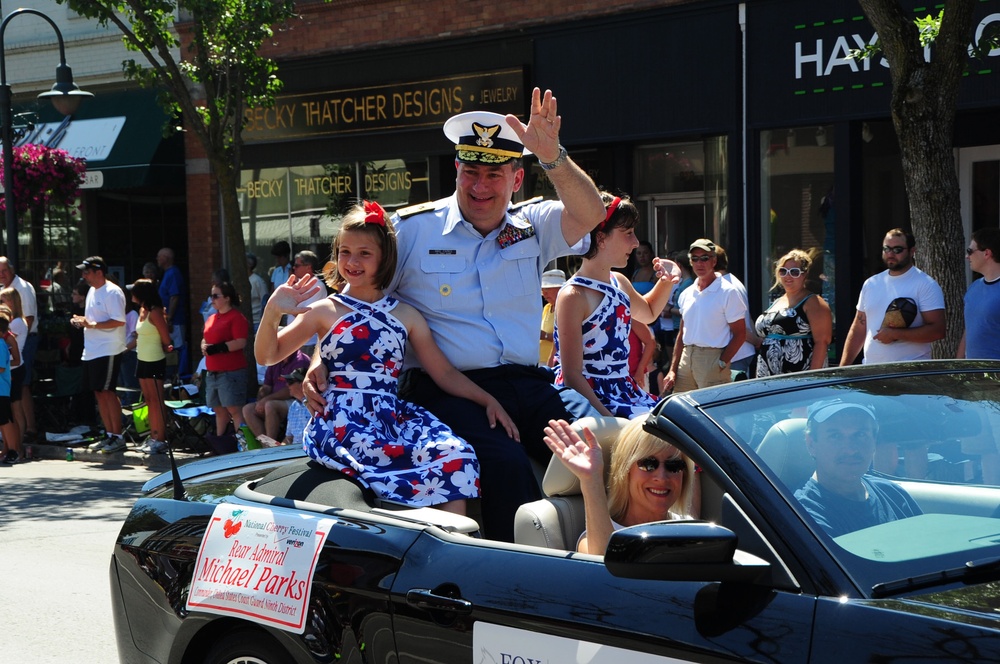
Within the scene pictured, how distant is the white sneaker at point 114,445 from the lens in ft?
44.1

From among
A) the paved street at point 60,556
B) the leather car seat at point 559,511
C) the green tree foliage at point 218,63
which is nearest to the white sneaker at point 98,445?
the paved street at point 60,556

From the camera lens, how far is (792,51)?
1281 centimetres

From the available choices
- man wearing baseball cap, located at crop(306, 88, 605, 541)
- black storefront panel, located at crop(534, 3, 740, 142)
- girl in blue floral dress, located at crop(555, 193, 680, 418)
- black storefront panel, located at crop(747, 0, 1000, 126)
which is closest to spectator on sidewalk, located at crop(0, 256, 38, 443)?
black storefront panel, located at crop(534, 3, 740, 142)

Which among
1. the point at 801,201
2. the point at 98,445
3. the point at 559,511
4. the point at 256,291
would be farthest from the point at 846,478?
the point at 256,291

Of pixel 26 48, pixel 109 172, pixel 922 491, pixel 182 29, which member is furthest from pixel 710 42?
pixel 26 48

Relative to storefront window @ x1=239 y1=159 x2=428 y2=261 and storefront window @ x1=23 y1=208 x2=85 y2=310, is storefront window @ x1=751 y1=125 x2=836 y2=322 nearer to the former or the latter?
storefront window @ x1=239 y1=159 x2=428 y2=261

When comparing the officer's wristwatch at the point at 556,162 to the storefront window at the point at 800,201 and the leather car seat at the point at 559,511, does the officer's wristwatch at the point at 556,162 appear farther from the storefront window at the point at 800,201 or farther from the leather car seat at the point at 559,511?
the storefront window at the point at 800,201

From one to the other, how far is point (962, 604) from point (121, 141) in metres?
18.0

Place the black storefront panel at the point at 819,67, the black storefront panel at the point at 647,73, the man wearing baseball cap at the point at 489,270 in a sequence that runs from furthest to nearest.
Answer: the black storefront panel at the point at 647,73
the black storefront panel at the point at 819,67
the man wearing baseball cap at the point at 489,270

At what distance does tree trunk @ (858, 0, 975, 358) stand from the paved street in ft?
18.6

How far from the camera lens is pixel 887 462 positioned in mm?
2953

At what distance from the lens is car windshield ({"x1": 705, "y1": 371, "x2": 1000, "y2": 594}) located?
2.69 metres

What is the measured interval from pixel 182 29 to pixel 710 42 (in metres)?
8.54

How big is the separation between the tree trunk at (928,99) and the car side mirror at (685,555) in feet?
19.5
